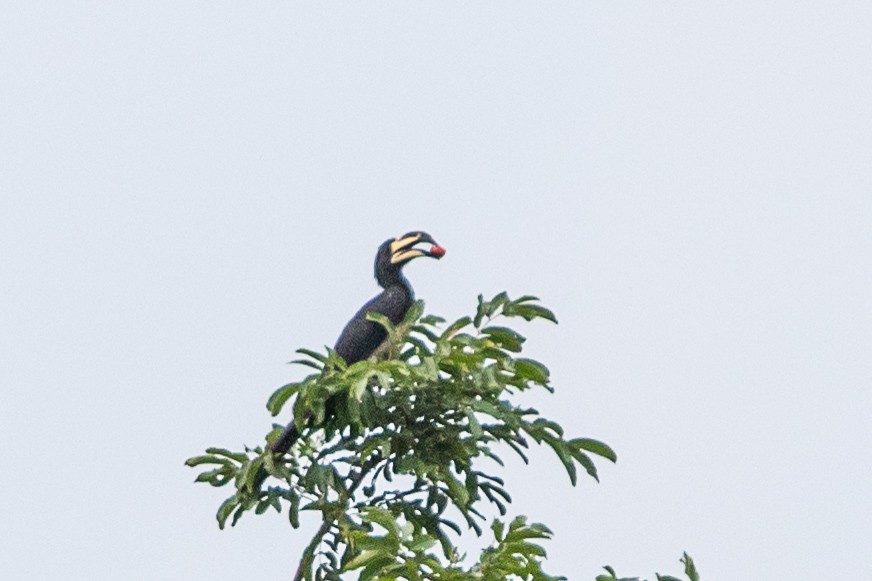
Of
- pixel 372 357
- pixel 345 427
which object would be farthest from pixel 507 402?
pixel 372 357

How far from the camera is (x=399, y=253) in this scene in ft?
31.0

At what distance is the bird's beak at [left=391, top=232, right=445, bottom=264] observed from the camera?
924cm

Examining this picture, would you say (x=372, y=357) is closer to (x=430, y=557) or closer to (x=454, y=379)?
(x=454, y=379)

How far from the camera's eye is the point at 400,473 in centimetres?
731

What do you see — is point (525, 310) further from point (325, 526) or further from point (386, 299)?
point (386, 299)

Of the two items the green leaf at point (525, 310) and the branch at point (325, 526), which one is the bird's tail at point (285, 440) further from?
the green leaf at point (525, 310)

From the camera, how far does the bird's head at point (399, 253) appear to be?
9273 mm

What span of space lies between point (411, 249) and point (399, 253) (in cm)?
10

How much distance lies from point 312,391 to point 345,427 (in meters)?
0.51

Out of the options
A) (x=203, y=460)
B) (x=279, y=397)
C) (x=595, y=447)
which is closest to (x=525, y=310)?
(x=595, y=447)

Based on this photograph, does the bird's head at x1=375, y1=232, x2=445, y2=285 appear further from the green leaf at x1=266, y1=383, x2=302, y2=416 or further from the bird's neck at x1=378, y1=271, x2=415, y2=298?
the green leaf at x1=266, y1=383, x2=302, y2=416

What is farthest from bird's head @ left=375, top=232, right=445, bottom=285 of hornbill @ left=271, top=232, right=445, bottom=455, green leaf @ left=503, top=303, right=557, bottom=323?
green leaf @ left=503, top=303, right=557, bottom=323

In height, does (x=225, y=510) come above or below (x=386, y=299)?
below

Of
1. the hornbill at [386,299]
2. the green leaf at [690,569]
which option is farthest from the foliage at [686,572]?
the hornbill at [386,299]
